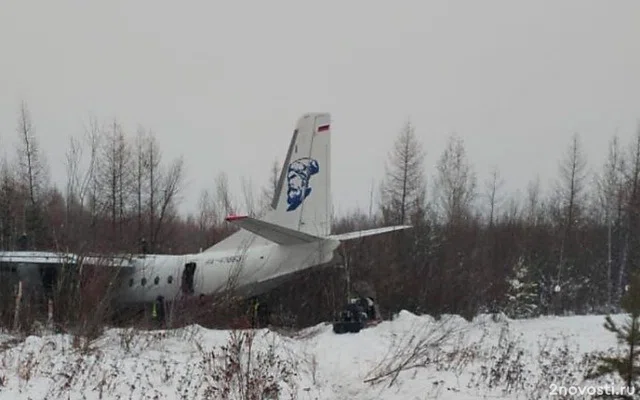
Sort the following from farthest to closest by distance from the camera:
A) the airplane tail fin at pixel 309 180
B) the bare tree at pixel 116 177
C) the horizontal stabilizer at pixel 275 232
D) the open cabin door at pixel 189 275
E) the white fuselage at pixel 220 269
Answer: the bare tree at pixel 116 177, the open cabin door at pixel 189 275, the airplane tail fin at pixel 309 180, the white fuselage at pixel 220 269, the horizontal stabilizer at pixel 275 232

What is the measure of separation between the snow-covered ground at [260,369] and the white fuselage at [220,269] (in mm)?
2828

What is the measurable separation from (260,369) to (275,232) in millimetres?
5171

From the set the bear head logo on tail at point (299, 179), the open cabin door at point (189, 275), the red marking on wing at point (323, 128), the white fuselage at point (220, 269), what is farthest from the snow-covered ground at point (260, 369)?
the red marking on wing at point (323, 128)

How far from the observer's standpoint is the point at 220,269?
14242mm

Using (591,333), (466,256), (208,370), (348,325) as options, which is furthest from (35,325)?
(466,256)

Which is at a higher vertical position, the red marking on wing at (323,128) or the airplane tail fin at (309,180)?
the red marking on wing at (323,128)

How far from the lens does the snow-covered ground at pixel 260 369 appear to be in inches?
256

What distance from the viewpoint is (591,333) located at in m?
15.3

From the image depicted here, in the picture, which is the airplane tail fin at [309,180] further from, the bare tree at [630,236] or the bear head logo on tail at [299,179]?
the bare tree at [630,236]

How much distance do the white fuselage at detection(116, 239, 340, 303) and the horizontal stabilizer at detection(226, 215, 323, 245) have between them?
0.89ft

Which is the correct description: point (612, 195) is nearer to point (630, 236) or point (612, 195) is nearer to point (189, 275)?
point (630, 236)

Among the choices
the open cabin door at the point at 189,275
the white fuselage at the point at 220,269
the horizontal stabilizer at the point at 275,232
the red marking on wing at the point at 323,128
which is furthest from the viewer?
the open cabin door at the point at 189,275

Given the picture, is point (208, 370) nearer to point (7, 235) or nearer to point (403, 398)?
point (403, 398)

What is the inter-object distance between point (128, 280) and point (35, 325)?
255 inches
